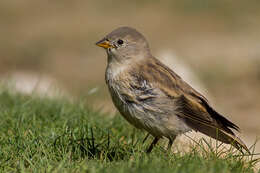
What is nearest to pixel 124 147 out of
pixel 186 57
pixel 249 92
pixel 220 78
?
pixel 249 92

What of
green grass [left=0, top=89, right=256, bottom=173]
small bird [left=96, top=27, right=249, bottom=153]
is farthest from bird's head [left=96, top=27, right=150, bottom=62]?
green grass [left=0, top=89, right=256, bottom=173]

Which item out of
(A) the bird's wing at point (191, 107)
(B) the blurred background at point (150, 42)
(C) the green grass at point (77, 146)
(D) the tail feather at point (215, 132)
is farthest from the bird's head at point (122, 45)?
(B) the blurred background at point (150, 42)

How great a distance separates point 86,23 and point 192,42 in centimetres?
382

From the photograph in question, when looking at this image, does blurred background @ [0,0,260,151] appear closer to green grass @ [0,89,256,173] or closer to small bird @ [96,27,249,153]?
green grass @ [0,89,256,173]

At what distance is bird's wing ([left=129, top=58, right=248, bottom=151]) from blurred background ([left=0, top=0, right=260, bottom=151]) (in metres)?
3.70

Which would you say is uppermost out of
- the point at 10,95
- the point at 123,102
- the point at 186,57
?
the point at 186,57

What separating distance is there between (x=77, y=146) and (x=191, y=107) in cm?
134

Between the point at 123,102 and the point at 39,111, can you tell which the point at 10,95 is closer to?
the point at 39,111

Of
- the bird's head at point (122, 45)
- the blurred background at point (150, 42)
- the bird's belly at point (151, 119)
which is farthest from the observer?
the blurred background at point (150, 42)

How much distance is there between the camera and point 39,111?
727 cm

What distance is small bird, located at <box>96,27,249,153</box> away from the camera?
582 cm

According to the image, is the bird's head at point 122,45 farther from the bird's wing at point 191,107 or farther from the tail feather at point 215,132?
the tail feather at point 215,132

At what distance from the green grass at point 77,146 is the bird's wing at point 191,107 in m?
0.26

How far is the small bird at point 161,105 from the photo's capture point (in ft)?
19.1
